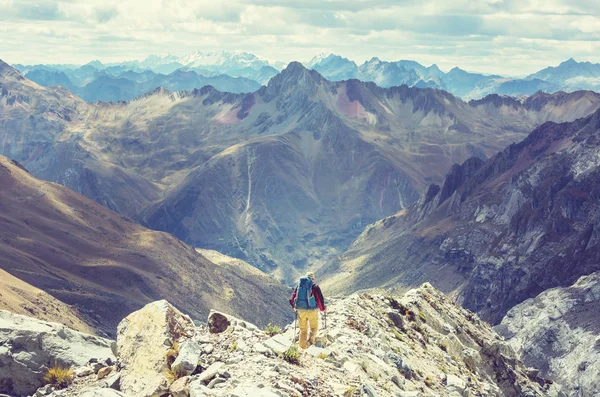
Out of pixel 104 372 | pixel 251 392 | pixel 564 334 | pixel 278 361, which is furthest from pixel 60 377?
pixel 564 334

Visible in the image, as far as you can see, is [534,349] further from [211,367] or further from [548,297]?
[211,367]

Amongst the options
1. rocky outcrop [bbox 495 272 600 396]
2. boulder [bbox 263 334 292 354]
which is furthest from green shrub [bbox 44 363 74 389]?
rocky outcrop [bbox 495 272 600 396]

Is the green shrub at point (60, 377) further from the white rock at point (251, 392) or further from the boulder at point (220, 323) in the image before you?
the white rock at point (251, 392)

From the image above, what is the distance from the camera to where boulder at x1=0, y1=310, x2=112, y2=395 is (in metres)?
35.8

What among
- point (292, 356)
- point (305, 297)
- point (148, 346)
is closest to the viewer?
point (292, 356)

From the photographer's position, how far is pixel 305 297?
118 ft

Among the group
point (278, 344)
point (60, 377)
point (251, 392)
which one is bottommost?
point (60, 377)

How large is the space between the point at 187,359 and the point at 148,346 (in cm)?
372

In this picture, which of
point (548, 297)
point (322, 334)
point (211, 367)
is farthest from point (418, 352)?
point (548, 297)

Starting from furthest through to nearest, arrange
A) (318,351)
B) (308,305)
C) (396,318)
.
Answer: (396,318) < (308,305) < (318,351)

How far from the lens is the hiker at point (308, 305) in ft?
116

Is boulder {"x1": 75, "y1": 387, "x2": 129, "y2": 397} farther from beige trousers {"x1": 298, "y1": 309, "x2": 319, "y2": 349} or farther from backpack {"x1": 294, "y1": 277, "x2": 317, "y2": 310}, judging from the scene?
backpack {"x1": 294, "y1": 277, "x2": 317, "y2": 310}

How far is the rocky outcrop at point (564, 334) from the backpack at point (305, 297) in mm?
126341

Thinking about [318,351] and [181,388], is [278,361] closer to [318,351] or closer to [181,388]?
[318,351]
